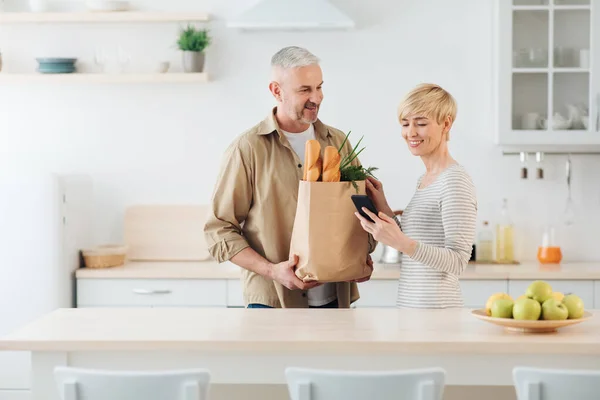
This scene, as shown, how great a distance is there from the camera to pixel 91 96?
185 inches

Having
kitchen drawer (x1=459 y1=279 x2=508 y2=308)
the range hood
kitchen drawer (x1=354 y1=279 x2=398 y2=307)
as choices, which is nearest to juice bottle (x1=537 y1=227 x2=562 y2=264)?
kitchen drawer (x1=459 y1=279 x2=508 y2=308)

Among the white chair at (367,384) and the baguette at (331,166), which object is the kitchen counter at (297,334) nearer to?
the white chair at (367,384)

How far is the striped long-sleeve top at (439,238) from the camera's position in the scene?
260 cm

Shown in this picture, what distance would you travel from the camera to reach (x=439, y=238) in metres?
2.69

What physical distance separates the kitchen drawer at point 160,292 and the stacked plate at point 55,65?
1.14 metres

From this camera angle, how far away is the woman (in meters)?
2.58

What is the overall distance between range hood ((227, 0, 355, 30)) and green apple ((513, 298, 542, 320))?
2321mm

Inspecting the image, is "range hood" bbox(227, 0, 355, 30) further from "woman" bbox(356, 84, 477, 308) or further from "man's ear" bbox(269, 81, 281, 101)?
"woman" bbox(356, 84, 477, 308)

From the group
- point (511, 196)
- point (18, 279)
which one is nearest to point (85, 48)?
point (18, 279)

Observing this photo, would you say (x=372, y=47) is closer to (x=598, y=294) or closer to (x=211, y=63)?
(x=211, y=63)

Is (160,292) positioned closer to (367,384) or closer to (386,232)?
(386,232)

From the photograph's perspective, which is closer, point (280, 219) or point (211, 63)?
point (280, 219)

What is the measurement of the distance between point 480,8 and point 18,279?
2757 mm

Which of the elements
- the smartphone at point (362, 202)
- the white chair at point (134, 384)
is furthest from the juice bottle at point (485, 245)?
the white chair at point (134, 384)
